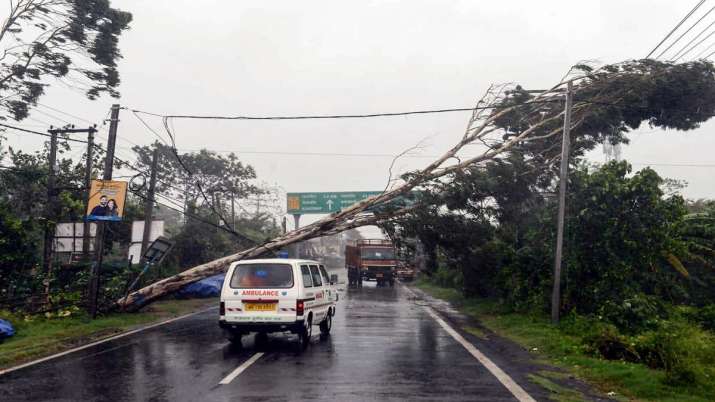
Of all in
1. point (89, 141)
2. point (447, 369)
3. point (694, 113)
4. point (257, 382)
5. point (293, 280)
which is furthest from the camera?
point (89, 141)

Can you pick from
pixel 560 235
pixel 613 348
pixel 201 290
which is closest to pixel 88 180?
pixel 201 290

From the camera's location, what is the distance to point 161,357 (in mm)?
11320

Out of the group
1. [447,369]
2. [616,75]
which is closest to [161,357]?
[447,369]

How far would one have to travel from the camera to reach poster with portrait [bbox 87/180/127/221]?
17953mm

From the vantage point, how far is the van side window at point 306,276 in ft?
42.9

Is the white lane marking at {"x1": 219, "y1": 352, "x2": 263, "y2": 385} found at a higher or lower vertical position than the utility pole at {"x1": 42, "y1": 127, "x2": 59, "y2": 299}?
lower

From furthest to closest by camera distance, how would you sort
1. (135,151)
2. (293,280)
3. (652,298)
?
(135,151), (652,298), (293,280)

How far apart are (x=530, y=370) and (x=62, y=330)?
37.4 feet

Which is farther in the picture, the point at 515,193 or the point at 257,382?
the point at 515,193

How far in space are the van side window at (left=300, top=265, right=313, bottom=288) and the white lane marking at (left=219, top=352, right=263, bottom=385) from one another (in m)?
1.86

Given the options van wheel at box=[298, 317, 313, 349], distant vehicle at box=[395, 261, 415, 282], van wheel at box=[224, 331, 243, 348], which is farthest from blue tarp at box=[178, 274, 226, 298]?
distant vehicle at box=[395, 261, 415, 282]

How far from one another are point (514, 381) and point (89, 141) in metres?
18.1

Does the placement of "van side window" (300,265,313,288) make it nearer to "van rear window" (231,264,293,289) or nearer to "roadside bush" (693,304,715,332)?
"van rear window" (231,264,293,289)

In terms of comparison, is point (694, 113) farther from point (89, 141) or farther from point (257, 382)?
point (89, 141)
